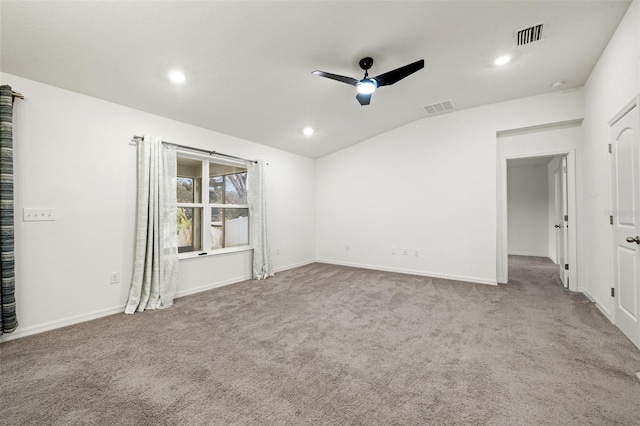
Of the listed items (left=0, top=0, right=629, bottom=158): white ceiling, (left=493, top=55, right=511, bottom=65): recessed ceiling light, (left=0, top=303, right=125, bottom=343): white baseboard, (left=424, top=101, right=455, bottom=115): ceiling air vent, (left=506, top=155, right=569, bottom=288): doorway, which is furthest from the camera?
(left=506, top=155, right=569, bottom=288): doorway

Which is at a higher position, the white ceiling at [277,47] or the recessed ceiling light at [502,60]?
the recessed ceiling light at [502,60]

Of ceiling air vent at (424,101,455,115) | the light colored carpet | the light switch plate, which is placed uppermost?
ceiling air vent at (424,101,455,115)

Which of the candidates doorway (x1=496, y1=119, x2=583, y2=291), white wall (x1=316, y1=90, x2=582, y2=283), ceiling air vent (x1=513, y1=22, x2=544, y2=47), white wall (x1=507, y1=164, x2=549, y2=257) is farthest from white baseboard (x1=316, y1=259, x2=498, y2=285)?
white wall (x1=507, y1=164, x2=549, y2=257)

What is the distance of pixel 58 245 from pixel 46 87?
1550mm

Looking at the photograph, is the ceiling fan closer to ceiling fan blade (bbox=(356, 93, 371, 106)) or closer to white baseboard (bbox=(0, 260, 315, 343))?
ceiling fan blade (bbox=(356, 93, 371, 106))

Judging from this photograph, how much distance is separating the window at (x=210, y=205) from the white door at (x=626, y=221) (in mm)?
4623

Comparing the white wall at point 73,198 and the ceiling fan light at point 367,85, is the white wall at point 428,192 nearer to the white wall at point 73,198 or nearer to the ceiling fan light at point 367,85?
the ceiling fan light at point 367,85

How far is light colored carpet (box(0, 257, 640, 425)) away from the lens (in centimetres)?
146

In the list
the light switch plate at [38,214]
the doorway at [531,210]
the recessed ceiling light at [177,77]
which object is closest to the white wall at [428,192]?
the doorway at [531,210]

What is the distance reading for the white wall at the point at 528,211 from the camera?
22.4 feet

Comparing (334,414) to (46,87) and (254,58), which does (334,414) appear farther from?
(46,87)

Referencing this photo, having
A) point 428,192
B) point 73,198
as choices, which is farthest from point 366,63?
point 73,198

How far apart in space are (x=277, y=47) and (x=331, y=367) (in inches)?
110

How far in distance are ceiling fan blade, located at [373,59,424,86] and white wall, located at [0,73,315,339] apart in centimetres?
276
